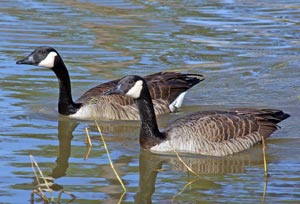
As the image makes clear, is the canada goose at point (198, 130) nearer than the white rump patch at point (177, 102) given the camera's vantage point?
Yes

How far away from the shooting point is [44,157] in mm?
11031

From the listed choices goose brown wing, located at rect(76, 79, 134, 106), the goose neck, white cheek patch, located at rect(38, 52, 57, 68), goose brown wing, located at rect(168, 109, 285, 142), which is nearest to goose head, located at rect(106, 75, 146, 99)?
goose brown wing, located at rect(168, 109, 285, 142)

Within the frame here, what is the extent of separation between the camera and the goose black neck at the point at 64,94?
44.2ft

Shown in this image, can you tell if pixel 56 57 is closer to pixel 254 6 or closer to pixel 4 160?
pixel 4 160

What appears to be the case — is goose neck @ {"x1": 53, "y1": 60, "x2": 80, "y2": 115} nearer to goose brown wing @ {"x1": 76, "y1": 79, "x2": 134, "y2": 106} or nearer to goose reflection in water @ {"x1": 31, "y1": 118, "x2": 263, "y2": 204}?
goose brown wing @ {"x1": 76, "y1": 79, "x2": 134, "y2": 106}

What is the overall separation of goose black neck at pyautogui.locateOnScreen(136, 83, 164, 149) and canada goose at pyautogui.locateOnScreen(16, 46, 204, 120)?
5.88 feet

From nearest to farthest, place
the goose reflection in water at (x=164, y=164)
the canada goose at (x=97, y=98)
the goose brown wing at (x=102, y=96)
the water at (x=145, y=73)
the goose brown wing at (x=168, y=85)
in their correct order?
the water at (x=145, y=73) < the goose reflection in water at (x=164, y=164) < the canada goose at (x=97, y=98) < the goose brown wing at (x=102, y=96) < the goose brown wing at (x=168, y=85)

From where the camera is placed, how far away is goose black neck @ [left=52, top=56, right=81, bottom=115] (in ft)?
44.2

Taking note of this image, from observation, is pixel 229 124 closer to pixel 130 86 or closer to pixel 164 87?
pixel 130 86

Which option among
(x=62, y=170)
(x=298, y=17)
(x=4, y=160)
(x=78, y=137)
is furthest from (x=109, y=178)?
(x=298, y=17)

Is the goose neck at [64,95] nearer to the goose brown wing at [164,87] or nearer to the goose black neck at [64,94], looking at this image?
the goose black neck at [64,94]

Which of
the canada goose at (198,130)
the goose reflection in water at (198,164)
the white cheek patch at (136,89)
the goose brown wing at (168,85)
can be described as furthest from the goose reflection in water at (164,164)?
the goose brown wing at (168,85)

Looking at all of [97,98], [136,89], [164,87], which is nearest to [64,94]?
[97,98]

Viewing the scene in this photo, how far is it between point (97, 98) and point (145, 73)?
8.32 feet
